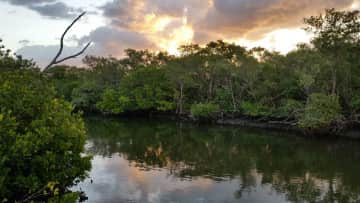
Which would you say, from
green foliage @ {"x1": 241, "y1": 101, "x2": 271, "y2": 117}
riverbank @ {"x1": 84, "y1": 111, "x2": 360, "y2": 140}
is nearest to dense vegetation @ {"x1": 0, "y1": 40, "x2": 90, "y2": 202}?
riverbank @ {"x1": 84, "y1": 111, "x2": 360, "y2": 140}

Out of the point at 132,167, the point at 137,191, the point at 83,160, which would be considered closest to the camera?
the point at 83,160

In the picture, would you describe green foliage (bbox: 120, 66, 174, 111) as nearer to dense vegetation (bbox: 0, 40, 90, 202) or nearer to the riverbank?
the riverbank

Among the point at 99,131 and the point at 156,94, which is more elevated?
the point at 156,94

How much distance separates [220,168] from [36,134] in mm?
14915

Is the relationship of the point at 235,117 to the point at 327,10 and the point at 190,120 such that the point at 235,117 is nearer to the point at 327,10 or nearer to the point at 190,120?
the point at 190,120

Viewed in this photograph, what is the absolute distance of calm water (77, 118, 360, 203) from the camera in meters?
17.0

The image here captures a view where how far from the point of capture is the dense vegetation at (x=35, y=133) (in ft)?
30.6

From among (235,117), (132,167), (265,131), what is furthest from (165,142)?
(235,117)

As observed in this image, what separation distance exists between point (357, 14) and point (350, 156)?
15067mm

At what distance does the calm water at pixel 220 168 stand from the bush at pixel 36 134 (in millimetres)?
5985

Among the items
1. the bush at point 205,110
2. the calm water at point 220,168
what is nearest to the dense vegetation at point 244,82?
the bush at point 205,110

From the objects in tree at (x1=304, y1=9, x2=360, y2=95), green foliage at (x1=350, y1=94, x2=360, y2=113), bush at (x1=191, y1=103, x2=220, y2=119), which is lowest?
bush at (x1=191, y1=103, x2=220, y2=119)

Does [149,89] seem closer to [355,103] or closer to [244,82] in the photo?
[244,82]

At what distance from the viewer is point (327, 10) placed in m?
35.0
